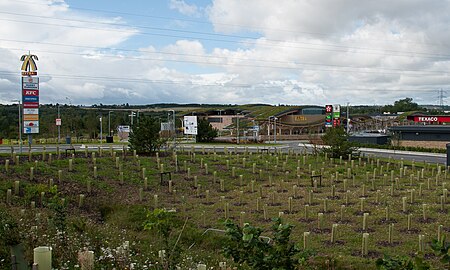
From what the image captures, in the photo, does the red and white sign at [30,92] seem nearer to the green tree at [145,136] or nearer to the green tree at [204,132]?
the green tree at [145,136]

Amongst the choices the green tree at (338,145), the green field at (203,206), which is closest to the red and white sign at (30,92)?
the green field at (203,206)

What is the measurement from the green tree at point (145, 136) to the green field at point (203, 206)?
0.92 m

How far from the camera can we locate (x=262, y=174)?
83.7 ft

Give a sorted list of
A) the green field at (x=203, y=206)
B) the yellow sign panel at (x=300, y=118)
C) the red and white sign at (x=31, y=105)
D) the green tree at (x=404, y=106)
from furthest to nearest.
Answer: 1. the green tree at (x=404, y=106)
2. the yellow sign panel at (x=300, y=118)
3. the red and white sign at (x=31, y=105)
4. the green field at (x=203, y=206)

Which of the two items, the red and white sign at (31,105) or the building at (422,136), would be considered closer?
the red and white sign at (31,105)

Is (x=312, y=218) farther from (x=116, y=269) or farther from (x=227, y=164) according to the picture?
(x=227, y=164)

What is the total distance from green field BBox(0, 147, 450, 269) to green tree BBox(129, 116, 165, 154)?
915mm

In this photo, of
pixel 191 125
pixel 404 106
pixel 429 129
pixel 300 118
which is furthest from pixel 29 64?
pixel 404 106

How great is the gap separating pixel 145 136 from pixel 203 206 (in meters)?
12.0

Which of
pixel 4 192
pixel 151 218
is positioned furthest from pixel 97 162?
pixel 151 218

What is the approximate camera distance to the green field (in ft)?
27.9

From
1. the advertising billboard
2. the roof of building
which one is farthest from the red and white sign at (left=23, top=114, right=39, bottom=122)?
the roof of building

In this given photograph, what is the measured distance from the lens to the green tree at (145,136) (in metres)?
28.5

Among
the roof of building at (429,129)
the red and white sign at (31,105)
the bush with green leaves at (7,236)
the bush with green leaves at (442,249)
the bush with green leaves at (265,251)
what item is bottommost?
the bush with green leaves at (7,236)
